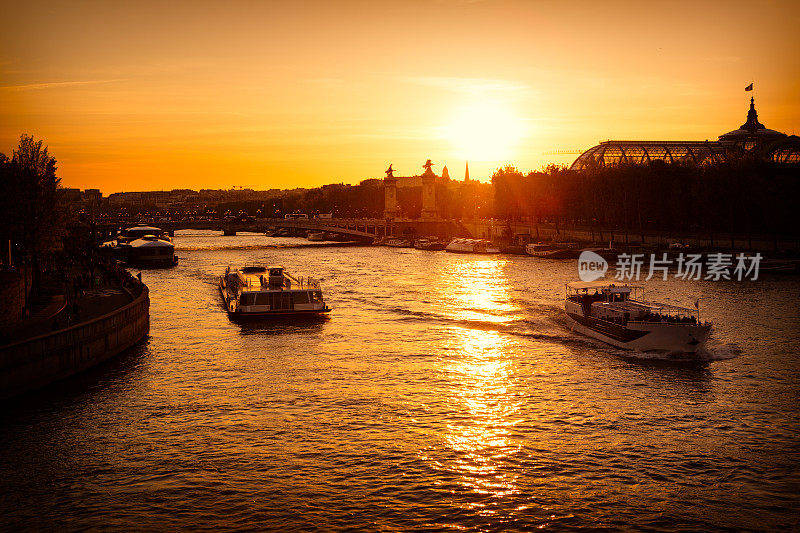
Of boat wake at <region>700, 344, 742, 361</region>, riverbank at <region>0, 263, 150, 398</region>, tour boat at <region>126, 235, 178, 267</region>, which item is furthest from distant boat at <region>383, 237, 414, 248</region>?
boat wake at <region>700, 344, 742, 361</region>

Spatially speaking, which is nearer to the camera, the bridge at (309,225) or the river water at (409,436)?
the river water at (409,436)

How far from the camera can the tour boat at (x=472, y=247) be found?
122m

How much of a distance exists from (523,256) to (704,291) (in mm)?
49966

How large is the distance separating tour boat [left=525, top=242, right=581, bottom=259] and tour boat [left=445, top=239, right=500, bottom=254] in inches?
301

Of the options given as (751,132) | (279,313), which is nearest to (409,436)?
(279,313)

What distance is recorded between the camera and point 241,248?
125m

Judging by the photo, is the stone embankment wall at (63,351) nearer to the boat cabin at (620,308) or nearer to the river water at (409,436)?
the river water at (409,436)

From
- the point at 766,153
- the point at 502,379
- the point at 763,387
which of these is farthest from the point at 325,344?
the point at 766,153

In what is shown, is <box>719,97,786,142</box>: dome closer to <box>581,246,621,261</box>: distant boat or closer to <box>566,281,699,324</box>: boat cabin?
<box>581,246,621,261</box>: distant boat

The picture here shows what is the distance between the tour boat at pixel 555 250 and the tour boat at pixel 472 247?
765 centimetres

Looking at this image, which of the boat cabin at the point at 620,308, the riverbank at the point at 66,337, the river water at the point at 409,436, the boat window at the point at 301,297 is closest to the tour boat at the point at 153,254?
the riverbank at the point at 66,337

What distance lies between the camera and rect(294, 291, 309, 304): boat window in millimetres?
50250

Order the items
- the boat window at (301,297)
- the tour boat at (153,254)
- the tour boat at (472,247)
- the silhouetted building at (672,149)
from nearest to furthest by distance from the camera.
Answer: the boat window at (301,297) → the tour boat at (153,254) → the tour boat at (472,247) → the silhouetted building at (672,149)

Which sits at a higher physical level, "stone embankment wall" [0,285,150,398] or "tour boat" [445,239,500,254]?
"tour boat" [445,239,500,254]
